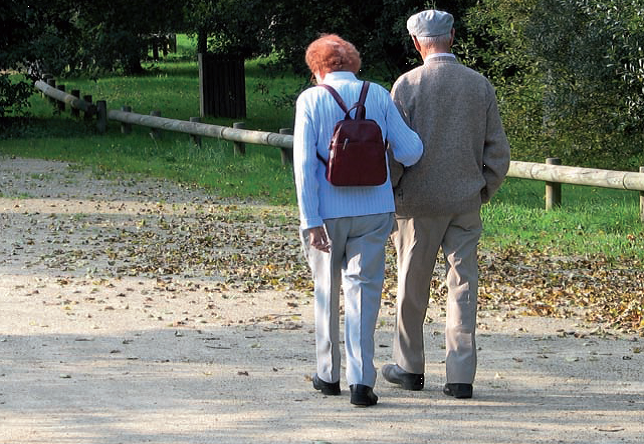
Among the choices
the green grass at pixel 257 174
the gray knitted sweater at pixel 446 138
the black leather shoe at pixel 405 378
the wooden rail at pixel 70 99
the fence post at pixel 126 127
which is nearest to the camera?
the gray knitted sweater at pixel 446 138

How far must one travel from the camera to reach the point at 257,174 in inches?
693

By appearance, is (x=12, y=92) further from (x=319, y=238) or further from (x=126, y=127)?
(x=319, y=238)

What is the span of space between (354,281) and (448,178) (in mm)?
674

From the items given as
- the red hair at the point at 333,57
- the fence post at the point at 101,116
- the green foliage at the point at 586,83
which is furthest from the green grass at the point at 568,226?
the fence post at the point at 101,116

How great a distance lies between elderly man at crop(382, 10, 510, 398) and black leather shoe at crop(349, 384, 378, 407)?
44 cm

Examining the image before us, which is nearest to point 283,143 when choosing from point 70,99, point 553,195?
point 553,195

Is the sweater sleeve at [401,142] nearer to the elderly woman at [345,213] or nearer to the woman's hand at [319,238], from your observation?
the elderly woman at [345,213]

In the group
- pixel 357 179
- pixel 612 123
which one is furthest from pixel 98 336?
pixel 612 123

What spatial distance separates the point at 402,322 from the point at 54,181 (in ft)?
38.3

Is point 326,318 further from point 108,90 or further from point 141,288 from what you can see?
point 108,90

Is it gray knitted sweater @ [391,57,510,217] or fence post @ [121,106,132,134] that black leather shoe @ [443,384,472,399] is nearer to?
gray knitted sweater @ [391,57,510,217]

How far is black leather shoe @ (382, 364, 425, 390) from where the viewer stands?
614 centimetres

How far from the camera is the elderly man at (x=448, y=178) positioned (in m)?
5.89

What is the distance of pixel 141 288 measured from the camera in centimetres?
930
